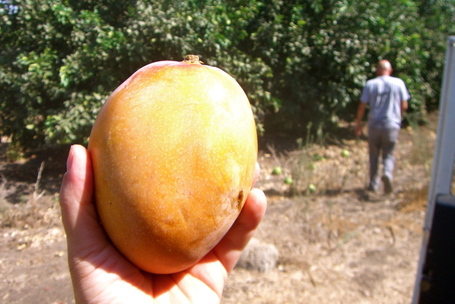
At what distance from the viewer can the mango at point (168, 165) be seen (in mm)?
1225

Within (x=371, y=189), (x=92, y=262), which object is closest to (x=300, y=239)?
(x=371, y=189)

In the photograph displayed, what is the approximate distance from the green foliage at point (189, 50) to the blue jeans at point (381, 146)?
32.8 inches

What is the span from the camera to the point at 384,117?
5.82m

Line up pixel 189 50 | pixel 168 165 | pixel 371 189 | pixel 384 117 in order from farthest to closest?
pixel 371 189, pixel 384 117, pixel 189 50, pixel 168 165

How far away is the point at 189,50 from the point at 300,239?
106 inches

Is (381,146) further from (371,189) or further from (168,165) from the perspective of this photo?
(168,165)

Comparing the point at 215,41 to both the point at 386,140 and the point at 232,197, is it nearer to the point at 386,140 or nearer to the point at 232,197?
the point at 386,140

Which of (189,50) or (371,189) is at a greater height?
(189,50)

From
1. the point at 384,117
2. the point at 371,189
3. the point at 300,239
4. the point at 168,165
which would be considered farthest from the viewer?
the point at 371,189

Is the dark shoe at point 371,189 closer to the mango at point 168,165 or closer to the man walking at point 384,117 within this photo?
the man walking at point 384,117

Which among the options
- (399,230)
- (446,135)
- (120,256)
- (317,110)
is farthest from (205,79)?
(317,110)

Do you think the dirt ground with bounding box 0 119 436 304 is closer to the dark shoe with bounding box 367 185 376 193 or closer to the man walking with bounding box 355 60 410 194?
the dark shoe with bounding box 367 185 376 193

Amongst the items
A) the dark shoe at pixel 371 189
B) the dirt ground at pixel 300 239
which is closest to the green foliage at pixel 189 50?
the dirt ground at pixel 300 239

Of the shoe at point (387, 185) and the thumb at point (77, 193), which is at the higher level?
the thumb at point (77, 193)
